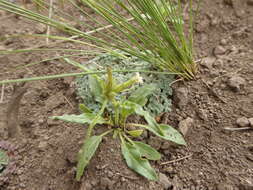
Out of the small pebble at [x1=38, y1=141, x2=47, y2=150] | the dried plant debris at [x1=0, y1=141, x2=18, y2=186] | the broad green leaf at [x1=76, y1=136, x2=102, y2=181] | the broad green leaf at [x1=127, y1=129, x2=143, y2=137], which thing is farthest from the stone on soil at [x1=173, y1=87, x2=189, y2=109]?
the dried plant debris at [x1=0, y1=141, x2=18, y2=186]

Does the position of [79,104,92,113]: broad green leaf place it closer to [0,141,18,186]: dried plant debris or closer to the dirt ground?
the dirt ground

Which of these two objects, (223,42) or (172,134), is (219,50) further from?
(172,134)

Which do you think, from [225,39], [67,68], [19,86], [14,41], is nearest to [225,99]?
[225,39]

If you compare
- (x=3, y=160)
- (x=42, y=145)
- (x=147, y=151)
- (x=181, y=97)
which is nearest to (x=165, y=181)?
(x=147, y=151)

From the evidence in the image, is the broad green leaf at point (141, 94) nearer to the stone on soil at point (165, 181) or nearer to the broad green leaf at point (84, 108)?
the broad green leaf at point (84, 108)

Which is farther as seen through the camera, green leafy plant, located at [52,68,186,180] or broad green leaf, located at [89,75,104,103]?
broad green leaf, located at [89,75,104,103]

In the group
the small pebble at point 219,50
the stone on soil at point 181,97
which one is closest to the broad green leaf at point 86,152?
the stone on soil at point 181,97
